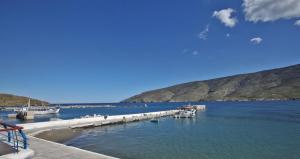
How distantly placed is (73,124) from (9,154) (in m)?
34.4

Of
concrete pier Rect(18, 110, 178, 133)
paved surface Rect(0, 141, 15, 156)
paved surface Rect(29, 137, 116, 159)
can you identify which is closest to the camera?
paved surface Rect(0, 141, 15, 156)

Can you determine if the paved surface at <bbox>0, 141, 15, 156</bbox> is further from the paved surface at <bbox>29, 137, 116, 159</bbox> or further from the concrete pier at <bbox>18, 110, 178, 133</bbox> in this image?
the concrete pier at <bbox>18, 110, 178, 133</bbox>

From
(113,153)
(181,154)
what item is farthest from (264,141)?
(113,153)

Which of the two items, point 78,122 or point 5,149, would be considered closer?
point 5,149

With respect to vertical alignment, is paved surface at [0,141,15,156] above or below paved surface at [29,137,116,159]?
above

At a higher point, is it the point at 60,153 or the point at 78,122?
the point at 78,122

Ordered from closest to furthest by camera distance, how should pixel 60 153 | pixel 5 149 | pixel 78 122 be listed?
1. pixel 5 149
2. pixel 60 153
3. pixel 78 122

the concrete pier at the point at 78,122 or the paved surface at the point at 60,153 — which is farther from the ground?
the concrete pier at the point at 78,122

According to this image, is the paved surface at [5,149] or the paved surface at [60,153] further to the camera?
the paved surface at [60,153]

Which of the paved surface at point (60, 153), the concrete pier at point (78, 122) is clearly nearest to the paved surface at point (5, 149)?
the paved surface at point (60, 153)

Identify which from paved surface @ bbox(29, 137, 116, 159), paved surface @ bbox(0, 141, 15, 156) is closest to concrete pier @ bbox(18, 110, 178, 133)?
paved surface @ bbox(29, 137, 116, 159)

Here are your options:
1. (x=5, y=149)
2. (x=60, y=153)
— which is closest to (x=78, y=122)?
(x=60, y=153)

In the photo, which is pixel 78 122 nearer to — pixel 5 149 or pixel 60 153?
pixel 60 153

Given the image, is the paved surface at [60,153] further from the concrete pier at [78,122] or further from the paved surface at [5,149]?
the concrete pier at [78,122]
